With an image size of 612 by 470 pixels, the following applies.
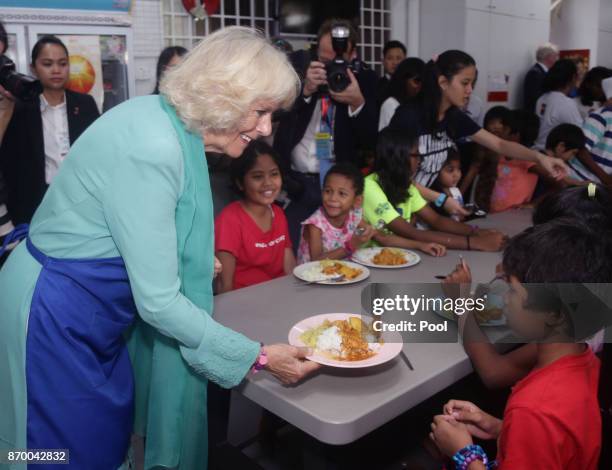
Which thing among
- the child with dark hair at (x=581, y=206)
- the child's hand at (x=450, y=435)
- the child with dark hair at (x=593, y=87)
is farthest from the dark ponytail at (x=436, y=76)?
the child with dark hair at (x=593, y=87)

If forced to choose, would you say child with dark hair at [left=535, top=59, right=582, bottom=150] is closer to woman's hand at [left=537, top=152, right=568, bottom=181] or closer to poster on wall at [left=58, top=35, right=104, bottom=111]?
woman's hand at [left=537, top=152, right=568, bottom=181]

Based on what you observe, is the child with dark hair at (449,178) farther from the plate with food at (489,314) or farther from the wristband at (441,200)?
the plate with food at (489,314)

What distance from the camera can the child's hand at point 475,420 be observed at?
1251 millimetres

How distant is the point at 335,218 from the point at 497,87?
13.6ft

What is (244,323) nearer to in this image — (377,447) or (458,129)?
(377,447)

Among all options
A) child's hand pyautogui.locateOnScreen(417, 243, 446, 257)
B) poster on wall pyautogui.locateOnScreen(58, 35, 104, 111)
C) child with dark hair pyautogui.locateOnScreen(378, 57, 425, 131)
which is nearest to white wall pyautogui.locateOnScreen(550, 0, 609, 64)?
child with dark hair pyautogui.locateOnScreen(378, 57, 425, 131)

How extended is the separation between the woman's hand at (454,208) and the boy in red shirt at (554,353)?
1392mm

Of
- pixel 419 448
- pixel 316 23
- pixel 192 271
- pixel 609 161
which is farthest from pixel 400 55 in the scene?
pixel 192 271

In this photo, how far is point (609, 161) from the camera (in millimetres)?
3770

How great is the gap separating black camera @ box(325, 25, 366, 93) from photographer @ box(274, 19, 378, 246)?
3cm

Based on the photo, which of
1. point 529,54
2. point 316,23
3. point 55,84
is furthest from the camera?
point 529,54

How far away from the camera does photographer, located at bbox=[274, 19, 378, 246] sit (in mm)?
2717

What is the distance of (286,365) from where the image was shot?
45.4 inches

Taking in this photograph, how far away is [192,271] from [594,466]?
859mm
